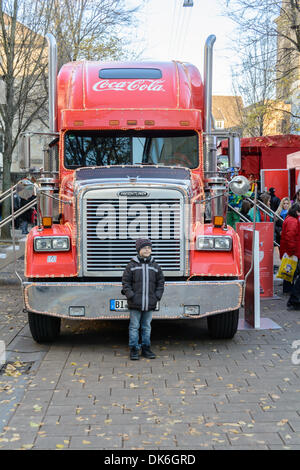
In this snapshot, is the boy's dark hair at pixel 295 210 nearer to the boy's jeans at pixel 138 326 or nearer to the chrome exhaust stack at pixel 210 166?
the chrome exhaust stack at pixel 210 166

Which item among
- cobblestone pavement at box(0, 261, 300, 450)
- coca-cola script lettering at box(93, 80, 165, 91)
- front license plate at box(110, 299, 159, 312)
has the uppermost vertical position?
coca-cola script lettering at box(93, 80, 165, 91)

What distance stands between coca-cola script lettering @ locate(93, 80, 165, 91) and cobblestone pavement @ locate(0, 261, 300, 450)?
340 cm

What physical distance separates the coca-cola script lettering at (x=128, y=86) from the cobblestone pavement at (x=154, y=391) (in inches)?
134

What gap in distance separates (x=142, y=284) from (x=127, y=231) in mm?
717

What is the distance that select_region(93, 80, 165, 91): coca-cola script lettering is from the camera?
31.9 feet

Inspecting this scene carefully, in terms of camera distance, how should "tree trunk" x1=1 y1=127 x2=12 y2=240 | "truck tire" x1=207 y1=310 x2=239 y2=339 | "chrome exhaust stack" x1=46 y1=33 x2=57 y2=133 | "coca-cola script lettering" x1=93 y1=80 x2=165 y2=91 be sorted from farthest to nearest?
"tree trunk" x1=1 y1=127 x2=12 y2=240 → "chrome exhaust stack" x1=46 y1=33 x2=57 y2=133 → "coca-cola script lettering" x1=93 y1=80 x2=165 y2=91 → "truck tire" x1=207 y1=310 x2=239 y2=339

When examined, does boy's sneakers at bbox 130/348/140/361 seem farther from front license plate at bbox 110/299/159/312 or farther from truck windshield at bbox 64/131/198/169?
truck windshield at bbox 64/131/198/169

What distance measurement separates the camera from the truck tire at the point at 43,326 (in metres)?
8.30

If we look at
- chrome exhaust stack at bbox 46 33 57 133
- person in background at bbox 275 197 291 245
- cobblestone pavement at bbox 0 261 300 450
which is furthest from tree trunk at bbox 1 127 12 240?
cobblestone pavement at bbox 0 261 300 450

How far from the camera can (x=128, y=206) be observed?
26.3 feet

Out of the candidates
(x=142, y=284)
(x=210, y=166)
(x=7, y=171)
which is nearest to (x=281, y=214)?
(x=210, y=166)

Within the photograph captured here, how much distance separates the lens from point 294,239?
36.1 ft

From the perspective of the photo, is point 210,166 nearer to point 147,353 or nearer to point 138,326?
point 138,326
